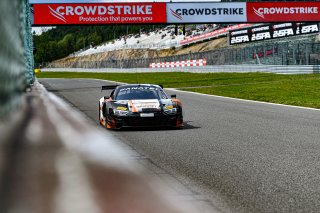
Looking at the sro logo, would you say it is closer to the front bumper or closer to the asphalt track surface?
the asphalt track surface

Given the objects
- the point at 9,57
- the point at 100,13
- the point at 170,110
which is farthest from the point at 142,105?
the point at 100,13

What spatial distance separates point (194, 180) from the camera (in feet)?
20.4

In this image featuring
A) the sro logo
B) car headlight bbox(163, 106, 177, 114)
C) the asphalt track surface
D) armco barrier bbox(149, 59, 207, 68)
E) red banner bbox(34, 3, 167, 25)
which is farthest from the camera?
the sro logo

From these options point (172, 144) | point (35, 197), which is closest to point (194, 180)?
point (35, 197)

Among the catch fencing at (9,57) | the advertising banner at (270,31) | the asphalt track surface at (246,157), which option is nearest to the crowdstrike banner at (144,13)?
the advertising banner at (270,31)

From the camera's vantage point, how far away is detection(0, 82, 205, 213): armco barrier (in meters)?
4.34

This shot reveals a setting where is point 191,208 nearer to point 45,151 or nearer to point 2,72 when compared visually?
point 2,72

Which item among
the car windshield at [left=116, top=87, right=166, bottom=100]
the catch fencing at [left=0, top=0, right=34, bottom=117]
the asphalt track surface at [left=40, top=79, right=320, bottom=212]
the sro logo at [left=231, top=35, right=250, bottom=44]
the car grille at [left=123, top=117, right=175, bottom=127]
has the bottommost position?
the asphalt track surface at [left=40, top=79, right=320, bottom=212]

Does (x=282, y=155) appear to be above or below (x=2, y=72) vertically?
below

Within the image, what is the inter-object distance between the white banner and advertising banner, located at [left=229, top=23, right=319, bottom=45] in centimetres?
2176

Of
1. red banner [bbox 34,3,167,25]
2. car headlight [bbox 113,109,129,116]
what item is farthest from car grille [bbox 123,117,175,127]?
red banner [bbox 34,3,167,25]

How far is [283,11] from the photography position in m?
45.1

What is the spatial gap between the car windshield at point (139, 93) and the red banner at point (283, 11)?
3208 cm

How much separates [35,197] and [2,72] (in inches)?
61.3
